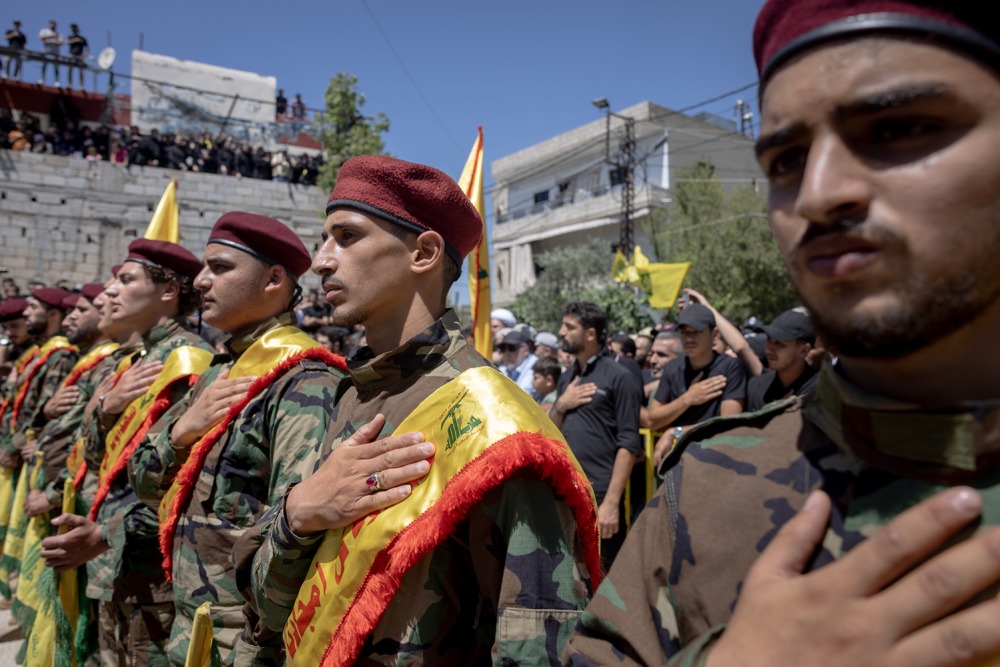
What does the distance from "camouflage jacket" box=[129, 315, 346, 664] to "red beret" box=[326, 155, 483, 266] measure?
0.67 meters

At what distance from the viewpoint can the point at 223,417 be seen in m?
2.80

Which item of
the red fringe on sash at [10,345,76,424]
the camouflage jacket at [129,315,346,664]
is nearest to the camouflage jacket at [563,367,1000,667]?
the camouflage jacket at [129,315,346,664]

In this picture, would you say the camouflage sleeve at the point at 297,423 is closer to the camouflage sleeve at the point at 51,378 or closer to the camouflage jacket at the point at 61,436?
the camouflage jacket at the point at 61,436

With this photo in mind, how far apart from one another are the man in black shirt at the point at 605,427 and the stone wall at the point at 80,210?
61.7 feet

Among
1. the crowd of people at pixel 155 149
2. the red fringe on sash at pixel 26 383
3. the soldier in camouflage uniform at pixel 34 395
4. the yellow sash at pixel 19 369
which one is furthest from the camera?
the crowd of people at pixel 155 149

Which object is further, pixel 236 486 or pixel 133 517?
pixel 133 517

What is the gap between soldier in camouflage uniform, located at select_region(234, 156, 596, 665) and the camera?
1.57 meters

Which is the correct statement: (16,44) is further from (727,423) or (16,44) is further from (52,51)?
(727,423)

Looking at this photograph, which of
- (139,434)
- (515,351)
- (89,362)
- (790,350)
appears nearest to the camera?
(139,434)

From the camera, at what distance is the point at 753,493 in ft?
3.11

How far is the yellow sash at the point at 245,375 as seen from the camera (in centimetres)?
273

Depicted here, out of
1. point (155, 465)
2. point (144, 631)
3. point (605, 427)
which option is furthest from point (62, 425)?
point (605, 427)

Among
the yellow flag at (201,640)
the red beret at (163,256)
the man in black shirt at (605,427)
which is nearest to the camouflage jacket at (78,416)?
the red beret at (163,256)

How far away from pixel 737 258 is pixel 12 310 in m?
19.2
